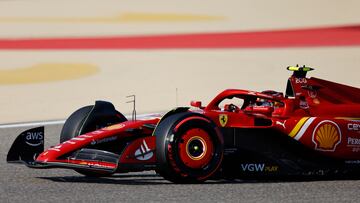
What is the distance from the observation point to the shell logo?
30.4ft

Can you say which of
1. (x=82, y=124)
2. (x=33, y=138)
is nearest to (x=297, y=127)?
(x=82, y=124)

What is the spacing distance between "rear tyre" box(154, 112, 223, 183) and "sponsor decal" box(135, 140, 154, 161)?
143 millimetres

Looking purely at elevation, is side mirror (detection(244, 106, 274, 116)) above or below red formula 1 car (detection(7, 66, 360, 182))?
above

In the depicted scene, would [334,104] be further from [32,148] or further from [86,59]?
[86,59]

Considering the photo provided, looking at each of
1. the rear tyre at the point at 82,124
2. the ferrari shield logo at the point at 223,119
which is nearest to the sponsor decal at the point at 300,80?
the ferrari shield logo at the point at 223,119

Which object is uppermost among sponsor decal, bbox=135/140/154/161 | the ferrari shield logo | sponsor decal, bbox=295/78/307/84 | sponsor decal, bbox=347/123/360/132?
sponsor decal, bbox=295/78/307/84

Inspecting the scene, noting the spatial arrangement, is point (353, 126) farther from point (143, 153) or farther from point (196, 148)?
point (143, 153)

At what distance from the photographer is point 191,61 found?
75.4 feet

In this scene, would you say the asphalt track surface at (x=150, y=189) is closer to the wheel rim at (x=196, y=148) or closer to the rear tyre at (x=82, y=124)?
the wheel rim at (x=196, y=148)

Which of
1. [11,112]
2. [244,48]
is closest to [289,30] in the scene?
[244,48]

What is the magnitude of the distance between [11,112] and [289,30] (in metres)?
11.3

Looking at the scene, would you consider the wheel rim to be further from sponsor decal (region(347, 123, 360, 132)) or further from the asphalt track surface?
sponsor decal (region(347, 123, 360, 132))

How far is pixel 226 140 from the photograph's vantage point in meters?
9.03

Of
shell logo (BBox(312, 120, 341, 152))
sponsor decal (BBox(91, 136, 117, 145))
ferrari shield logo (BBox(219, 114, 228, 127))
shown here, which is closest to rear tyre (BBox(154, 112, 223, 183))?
ferrari shield logo (BBox(219, 114, 228, 127))
